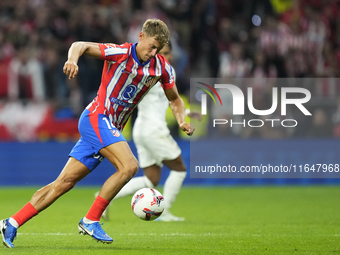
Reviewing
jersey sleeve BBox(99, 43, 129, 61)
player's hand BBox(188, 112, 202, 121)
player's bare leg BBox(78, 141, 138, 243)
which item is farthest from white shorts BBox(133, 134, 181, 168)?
jersey sleeve BBox(99, 43, 129, 61)

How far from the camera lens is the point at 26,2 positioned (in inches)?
648

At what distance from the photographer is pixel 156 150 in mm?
8562

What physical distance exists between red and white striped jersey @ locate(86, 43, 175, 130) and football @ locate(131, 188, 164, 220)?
0.84 metres

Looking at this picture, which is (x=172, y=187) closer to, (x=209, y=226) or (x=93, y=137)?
(x=209, y=226)

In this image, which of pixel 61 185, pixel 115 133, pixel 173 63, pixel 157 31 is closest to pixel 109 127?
pixel 115 133

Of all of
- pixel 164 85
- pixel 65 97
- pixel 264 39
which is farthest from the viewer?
pixel 264 39

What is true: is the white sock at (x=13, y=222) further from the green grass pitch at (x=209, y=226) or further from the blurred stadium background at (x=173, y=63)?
the blurred stadium background at (x=173, y=63)

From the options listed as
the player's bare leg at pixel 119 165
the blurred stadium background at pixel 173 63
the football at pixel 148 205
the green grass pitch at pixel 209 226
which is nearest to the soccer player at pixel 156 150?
the green grass pitch at pixel 209 226

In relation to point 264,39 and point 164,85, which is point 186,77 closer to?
point 264,39

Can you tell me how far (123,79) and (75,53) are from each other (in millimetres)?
709

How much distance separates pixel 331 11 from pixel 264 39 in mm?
2300

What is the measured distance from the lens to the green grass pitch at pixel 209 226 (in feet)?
19.0

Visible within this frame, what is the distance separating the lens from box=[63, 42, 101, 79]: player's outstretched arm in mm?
4980

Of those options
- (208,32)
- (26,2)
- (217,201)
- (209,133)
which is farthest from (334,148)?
(26,2)
